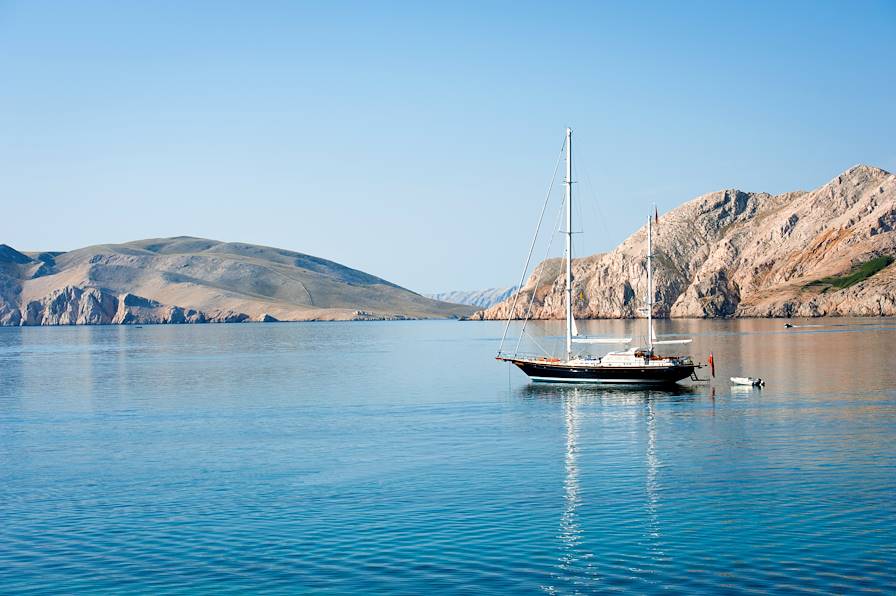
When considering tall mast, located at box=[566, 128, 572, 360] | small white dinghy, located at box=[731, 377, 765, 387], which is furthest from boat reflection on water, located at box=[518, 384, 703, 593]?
tall mast, located at box=[566, 128, 572, 360]

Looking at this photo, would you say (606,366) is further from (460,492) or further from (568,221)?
(460,492)

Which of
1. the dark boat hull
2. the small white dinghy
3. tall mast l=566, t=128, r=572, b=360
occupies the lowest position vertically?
the small white dinghy

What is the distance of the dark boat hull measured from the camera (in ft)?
245

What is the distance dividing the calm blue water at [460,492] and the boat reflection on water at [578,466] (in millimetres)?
149

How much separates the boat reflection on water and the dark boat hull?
2.55ft

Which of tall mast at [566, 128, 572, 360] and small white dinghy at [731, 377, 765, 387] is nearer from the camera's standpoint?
small white dinghy at [731, 377, 765, 387]

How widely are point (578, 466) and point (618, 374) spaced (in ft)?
118

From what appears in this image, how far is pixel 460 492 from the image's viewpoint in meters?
35.4

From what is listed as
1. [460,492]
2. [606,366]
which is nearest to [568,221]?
[606,366]

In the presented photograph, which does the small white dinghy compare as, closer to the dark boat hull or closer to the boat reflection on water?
the boat reflection on water

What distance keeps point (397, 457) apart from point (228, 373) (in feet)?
210

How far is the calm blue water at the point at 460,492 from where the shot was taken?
25906mm

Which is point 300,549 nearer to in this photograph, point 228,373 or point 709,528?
point 709,528

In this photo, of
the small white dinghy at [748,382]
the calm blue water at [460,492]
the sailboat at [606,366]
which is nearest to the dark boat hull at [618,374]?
the sailboat at [606,366]
